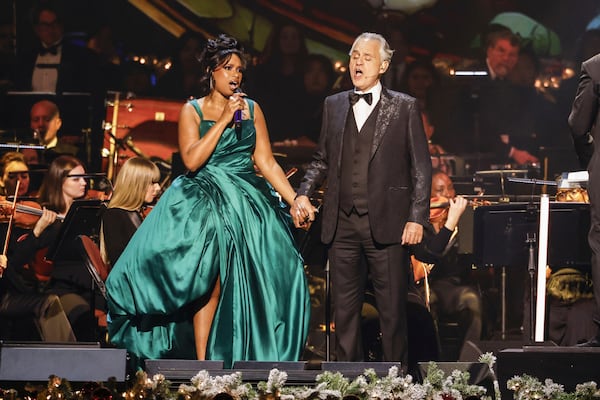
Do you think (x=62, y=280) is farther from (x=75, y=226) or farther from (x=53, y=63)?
(x=53, y=63)

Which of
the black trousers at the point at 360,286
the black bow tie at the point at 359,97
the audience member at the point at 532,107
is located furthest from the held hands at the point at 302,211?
the audience member at the point at 532,107

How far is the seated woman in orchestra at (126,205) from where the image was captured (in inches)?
279

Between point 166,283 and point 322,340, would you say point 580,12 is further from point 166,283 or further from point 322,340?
point 166,283

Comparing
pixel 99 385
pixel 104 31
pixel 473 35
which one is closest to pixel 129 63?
pixel 104 31

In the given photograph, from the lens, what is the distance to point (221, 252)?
18.5ft

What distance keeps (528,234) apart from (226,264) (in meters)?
1.80

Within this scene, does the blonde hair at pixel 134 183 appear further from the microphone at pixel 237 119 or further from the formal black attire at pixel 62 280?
the microphone at pixel 237 119

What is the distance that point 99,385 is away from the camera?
4.14 m

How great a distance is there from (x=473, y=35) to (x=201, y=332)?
5532mm

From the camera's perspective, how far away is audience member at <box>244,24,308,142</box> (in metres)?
9.91

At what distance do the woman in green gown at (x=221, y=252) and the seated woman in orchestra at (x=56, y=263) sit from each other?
262 centimetres

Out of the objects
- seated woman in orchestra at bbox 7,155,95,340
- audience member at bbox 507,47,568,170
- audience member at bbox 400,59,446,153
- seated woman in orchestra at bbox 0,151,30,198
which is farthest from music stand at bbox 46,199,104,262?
audience member at bbox 507,47,568,170

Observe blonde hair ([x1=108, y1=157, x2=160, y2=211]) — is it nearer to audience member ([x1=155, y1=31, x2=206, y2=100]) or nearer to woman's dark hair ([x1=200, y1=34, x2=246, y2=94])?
woman's dark hair ([x1=200, y1=34, x2=246, y2=94])

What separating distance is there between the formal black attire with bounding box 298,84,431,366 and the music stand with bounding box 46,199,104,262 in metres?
2.26
